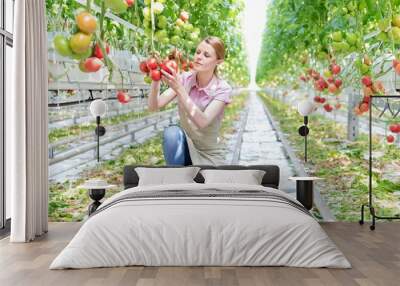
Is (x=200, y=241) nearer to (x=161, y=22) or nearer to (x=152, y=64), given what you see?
(x=161, y=22)

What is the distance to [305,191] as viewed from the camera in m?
6.19

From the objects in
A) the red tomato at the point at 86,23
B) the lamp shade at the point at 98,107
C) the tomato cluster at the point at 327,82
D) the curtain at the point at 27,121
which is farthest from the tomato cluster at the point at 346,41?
the red tomato at the point at 86,23

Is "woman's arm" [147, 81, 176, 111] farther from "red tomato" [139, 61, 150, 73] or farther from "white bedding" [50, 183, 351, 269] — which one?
"white bedding" [50, 183, 351, 269]

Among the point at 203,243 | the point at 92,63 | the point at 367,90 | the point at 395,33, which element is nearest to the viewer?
the point at 92,63

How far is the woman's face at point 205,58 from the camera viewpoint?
626 centimetres

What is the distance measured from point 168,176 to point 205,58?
4.18 ft

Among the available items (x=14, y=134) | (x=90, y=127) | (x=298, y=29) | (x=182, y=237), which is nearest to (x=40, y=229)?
(x=14, y=134)

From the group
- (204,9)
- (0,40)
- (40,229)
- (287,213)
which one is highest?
(204,9)

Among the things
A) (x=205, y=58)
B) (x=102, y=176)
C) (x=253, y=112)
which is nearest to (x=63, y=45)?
(x=205, y=58)

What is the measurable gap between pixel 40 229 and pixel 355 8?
328cm

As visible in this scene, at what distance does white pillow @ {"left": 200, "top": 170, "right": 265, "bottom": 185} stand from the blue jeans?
0.36m

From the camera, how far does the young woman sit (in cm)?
626

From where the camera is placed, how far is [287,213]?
4.39 metres

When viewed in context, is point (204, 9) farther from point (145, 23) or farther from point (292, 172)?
point (292, 172)
